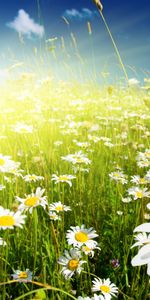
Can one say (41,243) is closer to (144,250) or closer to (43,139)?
(144,250)

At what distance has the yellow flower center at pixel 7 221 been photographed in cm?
83

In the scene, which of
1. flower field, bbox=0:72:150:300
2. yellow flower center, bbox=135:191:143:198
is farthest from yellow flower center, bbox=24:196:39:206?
yellow flower center, bbox=135:191:143:198

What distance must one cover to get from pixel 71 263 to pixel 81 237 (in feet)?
0.33

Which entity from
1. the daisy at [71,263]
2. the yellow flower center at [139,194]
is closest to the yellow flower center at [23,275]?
the daisy at [71,263]

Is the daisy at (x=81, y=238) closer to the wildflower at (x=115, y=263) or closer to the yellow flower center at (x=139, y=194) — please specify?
the wildflower at (x=115, y=263)

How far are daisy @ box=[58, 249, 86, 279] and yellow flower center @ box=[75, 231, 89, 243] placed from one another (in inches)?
1.7

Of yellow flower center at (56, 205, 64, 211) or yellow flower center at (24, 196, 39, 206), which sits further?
yellow flower center at (56, 205, 64, 211)

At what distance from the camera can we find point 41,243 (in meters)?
1.22

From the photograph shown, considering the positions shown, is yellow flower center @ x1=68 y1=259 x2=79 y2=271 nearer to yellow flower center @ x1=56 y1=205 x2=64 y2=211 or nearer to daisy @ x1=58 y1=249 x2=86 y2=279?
daisy @ x1=58 y1=249 x2=86 y2=279

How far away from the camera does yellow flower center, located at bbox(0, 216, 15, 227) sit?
834 mm

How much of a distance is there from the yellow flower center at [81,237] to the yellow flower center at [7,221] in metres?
0.27

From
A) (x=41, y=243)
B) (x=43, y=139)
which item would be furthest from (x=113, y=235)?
(x=43, y=139)

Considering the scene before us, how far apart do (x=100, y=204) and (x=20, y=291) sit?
692mm

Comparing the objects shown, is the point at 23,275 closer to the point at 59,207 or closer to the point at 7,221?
the point at 7,221
